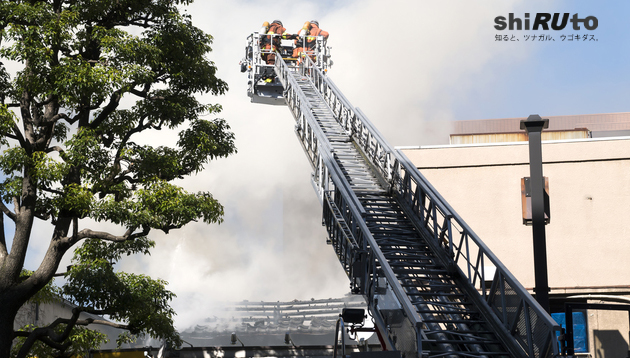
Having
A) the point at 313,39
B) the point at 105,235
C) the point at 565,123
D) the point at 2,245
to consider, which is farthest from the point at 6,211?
the point at 565,123

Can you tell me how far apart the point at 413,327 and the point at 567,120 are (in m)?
35.4

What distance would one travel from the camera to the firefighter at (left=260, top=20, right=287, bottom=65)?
2408 centimetres

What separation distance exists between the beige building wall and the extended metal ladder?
1332mm

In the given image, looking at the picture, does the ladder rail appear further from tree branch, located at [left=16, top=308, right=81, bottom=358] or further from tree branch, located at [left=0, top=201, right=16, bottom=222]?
tree branch, located at [left=0, top=201, right=16, bottom=222]

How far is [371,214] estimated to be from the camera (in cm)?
1220

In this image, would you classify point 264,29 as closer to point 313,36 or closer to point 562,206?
point 313,36

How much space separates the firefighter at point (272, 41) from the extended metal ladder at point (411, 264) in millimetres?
8203

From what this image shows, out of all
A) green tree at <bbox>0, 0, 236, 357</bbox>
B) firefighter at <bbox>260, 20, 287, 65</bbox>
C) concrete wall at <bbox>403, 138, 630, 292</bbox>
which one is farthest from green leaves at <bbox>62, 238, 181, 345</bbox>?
firefighter at <bbox>260, 20, 287, 65</bbox>

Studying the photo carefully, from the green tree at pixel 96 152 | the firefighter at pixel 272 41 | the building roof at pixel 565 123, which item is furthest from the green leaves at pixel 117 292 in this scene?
the building roof at pixel 565 123

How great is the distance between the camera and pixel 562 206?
16.5 metres

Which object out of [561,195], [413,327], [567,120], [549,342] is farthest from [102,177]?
[567,120]

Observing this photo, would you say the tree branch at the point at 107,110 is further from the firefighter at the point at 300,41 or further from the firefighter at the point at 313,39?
the firefighter at the point at 300,41

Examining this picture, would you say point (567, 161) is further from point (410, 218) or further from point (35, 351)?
point (35, 351)

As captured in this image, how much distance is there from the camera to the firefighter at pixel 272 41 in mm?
24078
